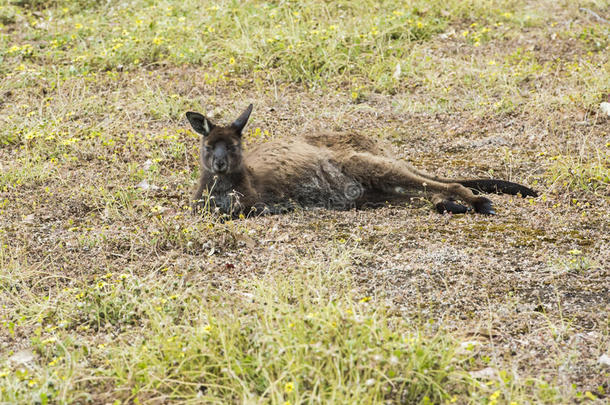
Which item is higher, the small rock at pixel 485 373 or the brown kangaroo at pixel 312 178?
the small rock at pixel 485 373

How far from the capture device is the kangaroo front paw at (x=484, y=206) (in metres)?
5.64

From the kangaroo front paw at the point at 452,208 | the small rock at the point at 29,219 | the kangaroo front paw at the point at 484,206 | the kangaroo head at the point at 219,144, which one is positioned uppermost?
the kangaroo head at the point at 219,144

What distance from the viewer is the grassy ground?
3.30 meters

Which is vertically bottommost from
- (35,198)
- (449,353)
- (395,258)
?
(35,198)

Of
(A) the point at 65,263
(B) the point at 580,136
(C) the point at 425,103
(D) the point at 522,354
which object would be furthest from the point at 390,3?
(D) the point at 522,354

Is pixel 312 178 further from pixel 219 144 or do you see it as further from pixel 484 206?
pixel 484 206

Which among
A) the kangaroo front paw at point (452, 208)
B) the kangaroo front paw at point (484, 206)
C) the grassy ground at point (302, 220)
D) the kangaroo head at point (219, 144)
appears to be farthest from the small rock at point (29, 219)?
the kangaroo front paw at point (484, 206)

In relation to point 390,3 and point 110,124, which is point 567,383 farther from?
point 390,3

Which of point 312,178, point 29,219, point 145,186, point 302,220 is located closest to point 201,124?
point 145,186

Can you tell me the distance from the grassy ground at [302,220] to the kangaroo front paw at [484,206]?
166 mm

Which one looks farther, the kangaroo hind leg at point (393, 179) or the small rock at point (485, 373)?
the kangaroo hind leg at point (393, 179)

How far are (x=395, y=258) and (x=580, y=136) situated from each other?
10.2ft

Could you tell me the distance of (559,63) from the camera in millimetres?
8445

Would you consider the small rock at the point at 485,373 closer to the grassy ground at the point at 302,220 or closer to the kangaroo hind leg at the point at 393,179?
the grassy ground at the point at 302,220
